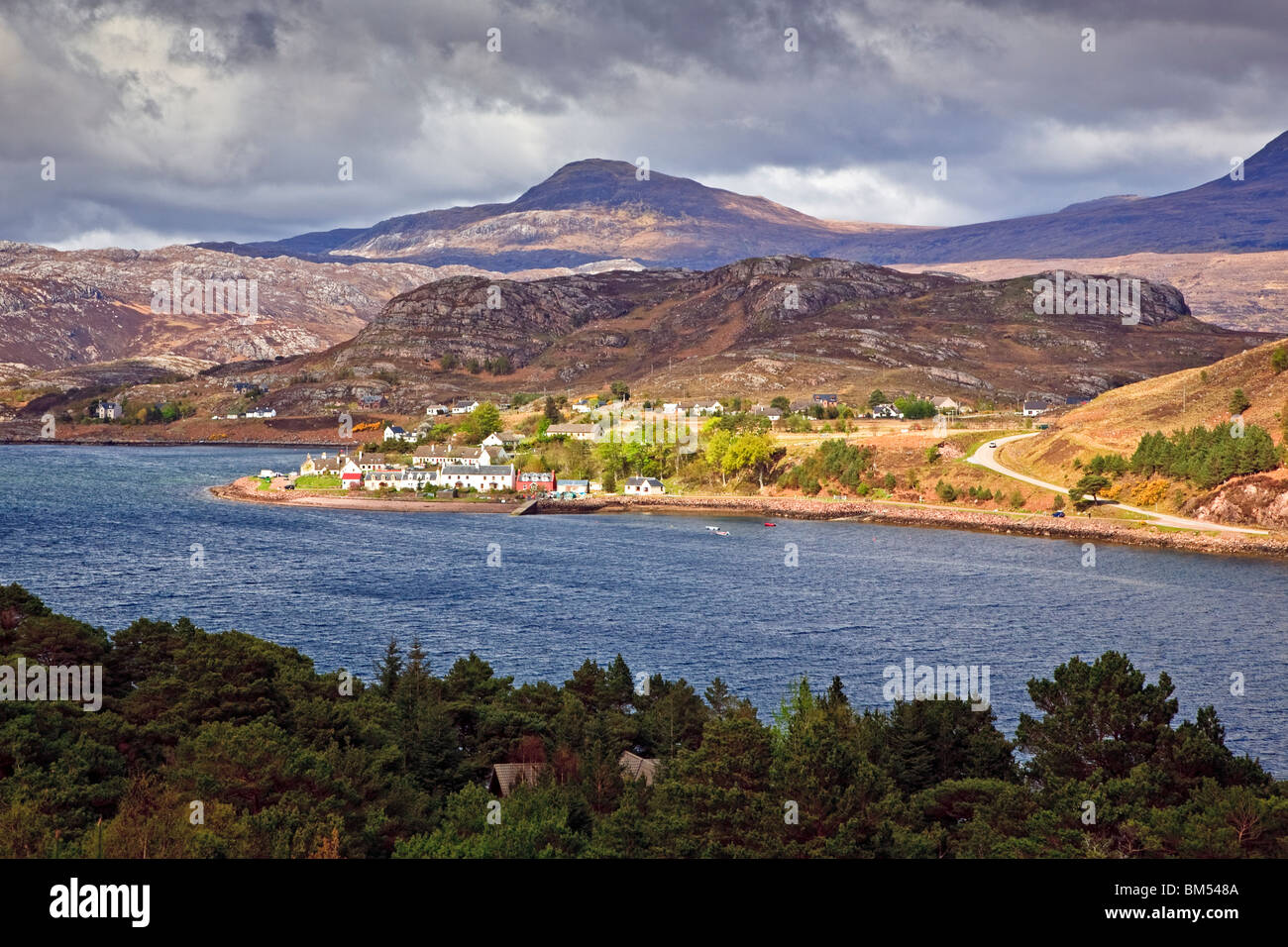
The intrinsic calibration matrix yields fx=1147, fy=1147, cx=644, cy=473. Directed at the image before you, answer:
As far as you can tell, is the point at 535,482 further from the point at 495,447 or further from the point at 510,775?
the point at 510,775

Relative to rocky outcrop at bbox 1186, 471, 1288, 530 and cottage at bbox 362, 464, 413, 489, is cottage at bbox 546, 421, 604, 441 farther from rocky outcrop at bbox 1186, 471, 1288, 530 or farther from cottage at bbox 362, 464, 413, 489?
rocky outcrop at bbox 1186, 471, 1288, 530

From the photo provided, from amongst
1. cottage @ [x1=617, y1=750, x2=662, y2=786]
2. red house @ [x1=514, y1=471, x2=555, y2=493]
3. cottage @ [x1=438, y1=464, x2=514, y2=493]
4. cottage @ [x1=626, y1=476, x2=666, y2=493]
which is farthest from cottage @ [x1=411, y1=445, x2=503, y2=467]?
cottage @ [x1=617, y1=750, x2=662, y2=786]

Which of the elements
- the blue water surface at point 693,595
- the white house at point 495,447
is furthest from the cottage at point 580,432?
the blue water surface at point 693,595

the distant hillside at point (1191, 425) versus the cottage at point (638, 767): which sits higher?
the distant hillside at point (1191, 425)

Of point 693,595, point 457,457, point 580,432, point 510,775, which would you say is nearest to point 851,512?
point 693,595

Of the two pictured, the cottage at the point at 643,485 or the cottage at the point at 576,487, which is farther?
the cottage at the point at 643,485

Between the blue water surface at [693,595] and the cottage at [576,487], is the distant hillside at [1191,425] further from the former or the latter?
the cottage at [576,487]
